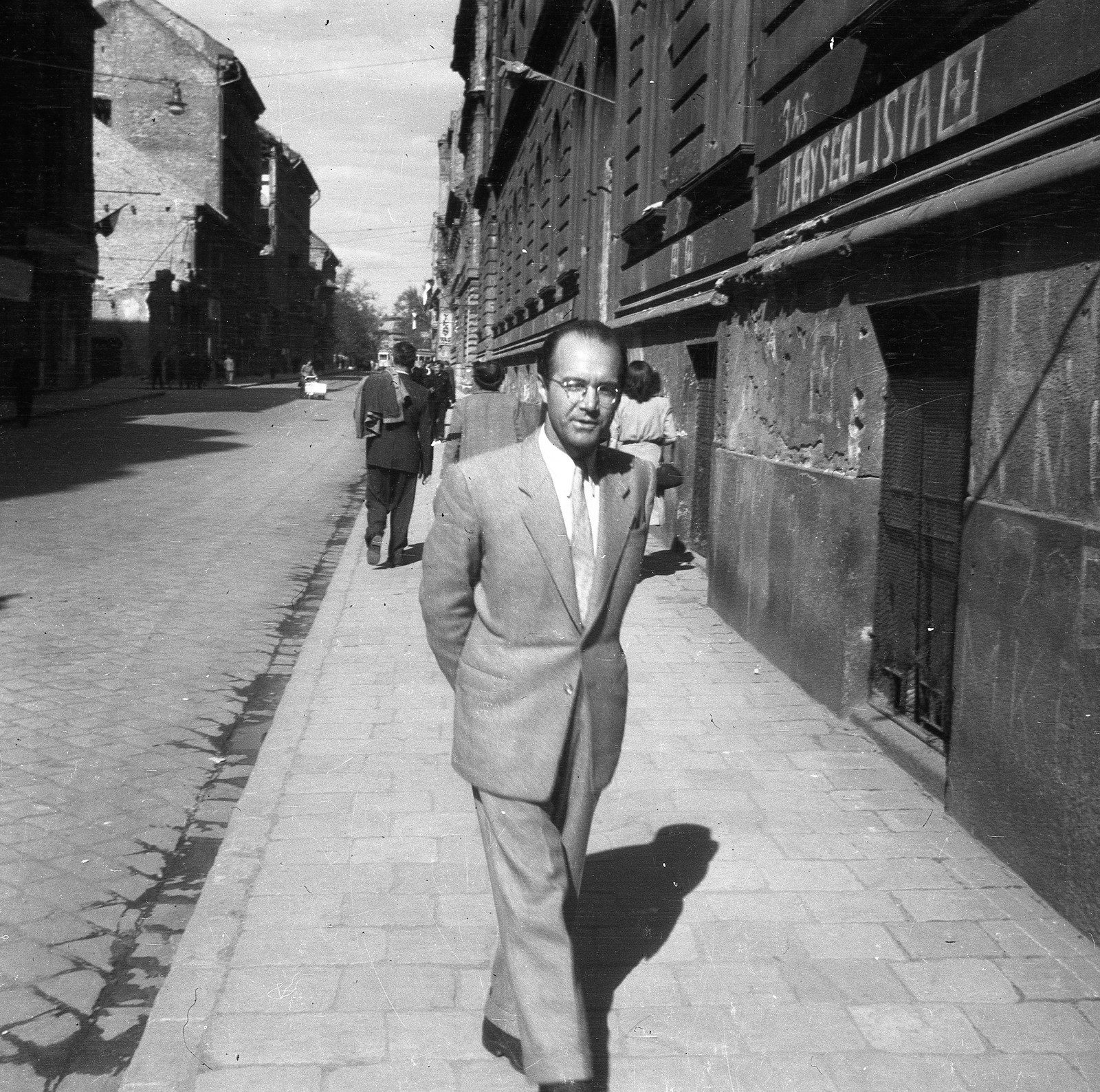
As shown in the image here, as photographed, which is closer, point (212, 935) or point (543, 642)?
point (543, 642)

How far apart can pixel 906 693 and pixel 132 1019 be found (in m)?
3.61

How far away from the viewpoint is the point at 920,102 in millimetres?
5688

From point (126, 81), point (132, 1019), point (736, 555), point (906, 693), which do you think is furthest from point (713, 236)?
point (126, 81)

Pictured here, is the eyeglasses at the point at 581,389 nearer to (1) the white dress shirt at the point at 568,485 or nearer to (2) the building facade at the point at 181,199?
(1) the white dress shirt at the point at 568,485

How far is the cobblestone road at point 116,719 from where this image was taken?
369cm

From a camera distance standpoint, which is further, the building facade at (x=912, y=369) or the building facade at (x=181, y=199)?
the building facade at (x=181, y=199)

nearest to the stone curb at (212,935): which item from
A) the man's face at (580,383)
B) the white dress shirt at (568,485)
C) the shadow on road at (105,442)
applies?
the white dress shirt at (568,485)

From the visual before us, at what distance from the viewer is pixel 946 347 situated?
5633 millimetres

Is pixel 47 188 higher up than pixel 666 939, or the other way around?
pixel 47 188

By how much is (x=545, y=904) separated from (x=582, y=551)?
756 mm

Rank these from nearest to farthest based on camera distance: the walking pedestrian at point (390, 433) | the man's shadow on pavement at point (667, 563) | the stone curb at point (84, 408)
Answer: the walking pedestrian at point (390, 433)
the man's shadow on pavement at point (667, 563)
the stone curb at point (84, 408)

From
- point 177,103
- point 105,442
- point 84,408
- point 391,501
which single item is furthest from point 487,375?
point 177,103

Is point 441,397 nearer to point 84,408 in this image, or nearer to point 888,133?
point 84,408

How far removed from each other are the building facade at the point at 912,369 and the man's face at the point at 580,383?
1706mm
